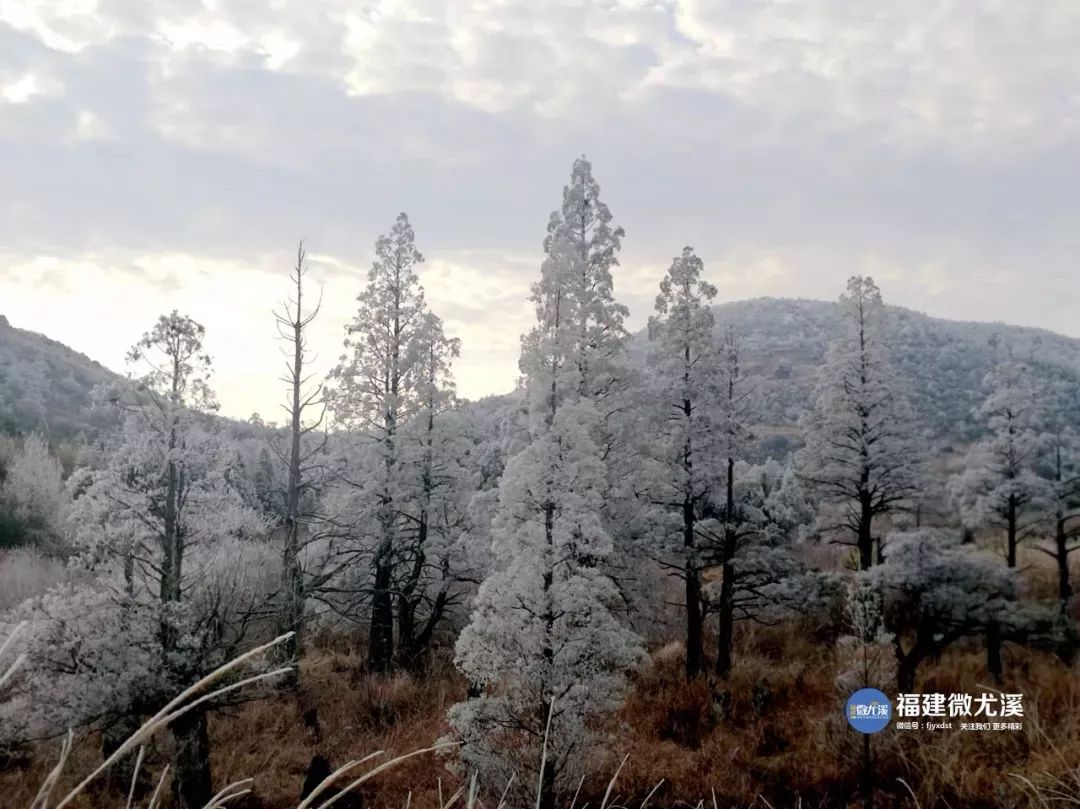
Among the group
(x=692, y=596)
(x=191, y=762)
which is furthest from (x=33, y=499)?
(x=692, y=596)

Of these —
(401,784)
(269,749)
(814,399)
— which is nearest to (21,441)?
(269,749)

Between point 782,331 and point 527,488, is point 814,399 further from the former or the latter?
point 782,331

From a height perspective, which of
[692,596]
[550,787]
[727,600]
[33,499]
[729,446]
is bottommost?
[550,787]

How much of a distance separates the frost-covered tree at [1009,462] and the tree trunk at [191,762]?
Answer: 922 inches

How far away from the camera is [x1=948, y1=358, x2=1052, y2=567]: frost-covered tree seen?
2259 centimetres

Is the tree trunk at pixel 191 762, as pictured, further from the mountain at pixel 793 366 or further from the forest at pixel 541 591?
the mountain at pixel 793 366

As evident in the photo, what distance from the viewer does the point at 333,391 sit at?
20.2 meters

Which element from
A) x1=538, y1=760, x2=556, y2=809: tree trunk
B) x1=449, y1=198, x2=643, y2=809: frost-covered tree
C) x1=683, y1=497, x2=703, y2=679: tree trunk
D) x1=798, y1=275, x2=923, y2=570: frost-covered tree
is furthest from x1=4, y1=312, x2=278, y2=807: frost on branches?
x1=798, y1=275, x2=923, y2=570: frost-covered tree

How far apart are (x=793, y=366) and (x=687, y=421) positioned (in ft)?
352

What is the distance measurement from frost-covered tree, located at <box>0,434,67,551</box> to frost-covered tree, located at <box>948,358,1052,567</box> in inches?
1312

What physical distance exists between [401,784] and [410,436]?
10.1 m

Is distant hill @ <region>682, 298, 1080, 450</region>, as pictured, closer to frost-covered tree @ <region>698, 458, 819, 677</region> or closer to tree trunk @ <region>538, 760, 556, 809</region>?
frost-covered tree @ <region>698, 458, 819, 677</region>

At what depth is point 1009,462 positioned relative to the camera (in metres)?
23.1

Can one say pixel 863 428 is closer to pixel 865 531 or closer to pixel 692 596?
pixel 865 531
